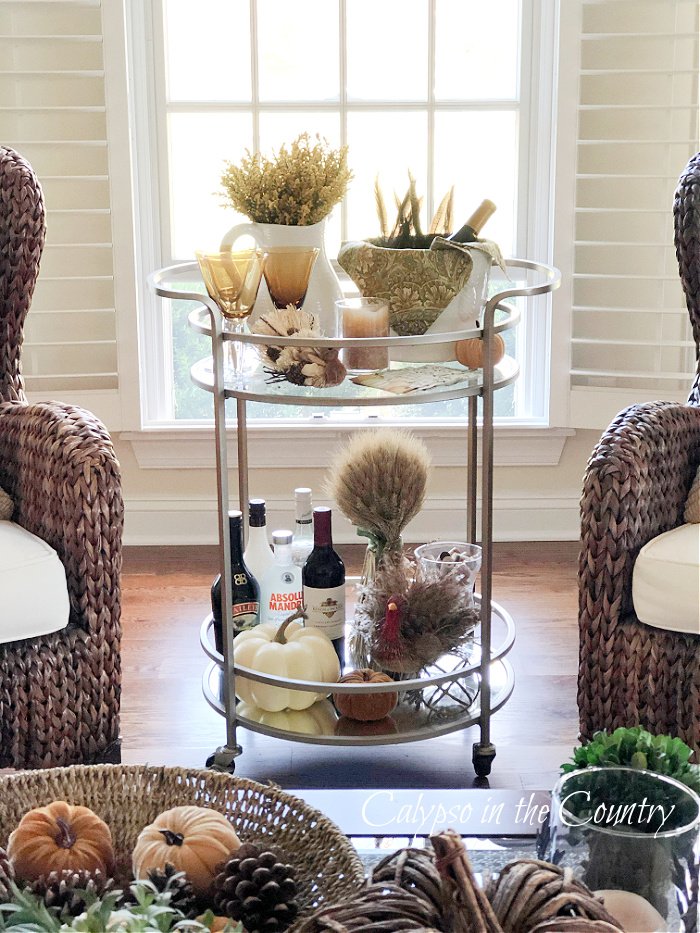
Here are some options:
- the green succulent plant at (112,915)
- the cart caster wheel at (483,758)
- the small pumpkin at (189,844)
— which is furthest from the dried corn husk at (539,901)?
the cart caster wheel at (483,758)

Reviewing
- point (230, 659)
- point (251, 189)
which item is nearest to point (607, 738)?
point (230, 659)

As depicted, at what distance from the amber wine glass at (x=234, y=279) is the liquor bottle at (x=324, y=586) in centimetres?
33

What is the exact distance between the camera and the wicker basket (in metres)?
1.00

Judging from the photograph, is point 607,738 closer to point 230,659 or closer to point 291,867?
point 291,867

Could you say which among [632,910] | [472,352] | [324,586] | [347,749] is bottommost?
[347,749]

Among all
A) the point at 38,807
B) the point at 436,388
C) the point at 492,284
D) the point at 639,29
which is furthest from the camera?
the point at 492,284

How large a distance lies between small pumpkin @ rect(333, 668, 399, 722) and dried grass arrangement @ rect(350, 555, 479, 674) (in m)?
0.04

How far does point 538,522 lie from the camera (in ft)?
10.8

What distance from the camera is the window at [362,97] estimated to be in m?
3.02

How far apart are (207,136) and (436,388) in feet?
5.35

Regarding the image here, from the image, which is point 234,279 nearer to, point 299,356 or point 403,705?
point 299,356

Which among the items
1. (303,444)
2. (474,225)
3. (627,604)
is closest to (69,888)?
(627,604)

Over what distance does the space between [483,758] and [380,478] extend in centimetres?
54

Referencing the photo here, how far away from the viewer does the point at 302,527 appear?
2.04 meters
